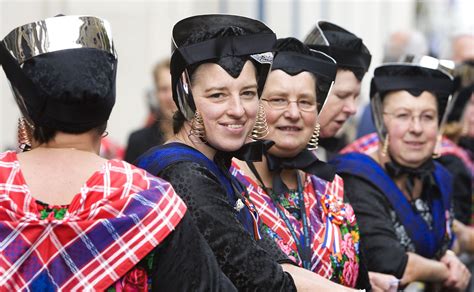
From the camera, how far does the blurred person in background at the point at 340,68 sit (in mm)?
5211

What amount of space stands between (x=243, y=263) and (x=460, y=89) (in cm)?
467

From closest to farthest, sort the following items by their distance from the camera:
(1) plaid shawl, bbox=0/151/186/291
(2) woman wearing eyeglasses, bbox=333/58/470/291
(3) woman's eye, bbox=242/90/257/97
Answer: (1) plaid shawl, bbox=0/151/186/291
(3) woman's eye, bbox=242/90/257/97
(2) woman wearing eyeglasses, bbox=333/58/470/291

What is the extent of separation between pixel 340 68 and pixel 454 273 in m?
1.20

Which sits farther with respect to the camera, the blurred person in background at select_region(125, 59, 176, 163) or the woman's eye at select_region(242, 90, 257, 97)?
the blurred person in background at select_region(125, 59, 176, 163)

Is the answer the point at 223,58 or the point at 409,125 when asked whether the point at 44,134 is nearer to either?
the point at 223,58

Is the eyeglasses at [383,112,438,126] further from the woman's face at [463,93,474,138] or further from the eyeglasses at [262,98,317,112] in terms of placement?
the woman's face at [463,93,474,138]

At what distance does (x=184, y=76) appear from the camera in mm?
3578

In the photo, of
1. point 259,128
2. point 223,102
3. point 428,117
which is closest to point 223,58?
point 223,102

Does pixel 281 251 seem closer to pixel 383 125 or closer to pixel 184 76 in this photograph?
pixel 184 76

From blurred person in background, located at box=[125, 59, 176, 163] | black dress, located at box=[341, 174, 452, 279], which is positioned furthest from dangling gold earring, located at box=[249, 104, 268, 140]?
blurred person in background, located at box=[125, 59, 176, 163]

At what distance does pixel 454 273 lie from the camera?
5.31m

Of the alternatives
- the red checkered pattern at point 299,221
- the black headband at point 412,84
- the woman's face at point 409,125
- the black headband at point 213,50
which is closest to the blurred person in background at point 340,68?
the black headband at point 412,84

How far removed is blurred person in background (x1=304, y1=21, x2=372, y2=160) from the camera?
521 cm

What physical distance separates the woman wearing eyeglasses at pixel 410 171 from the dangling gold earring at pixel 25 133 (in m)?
2.21
